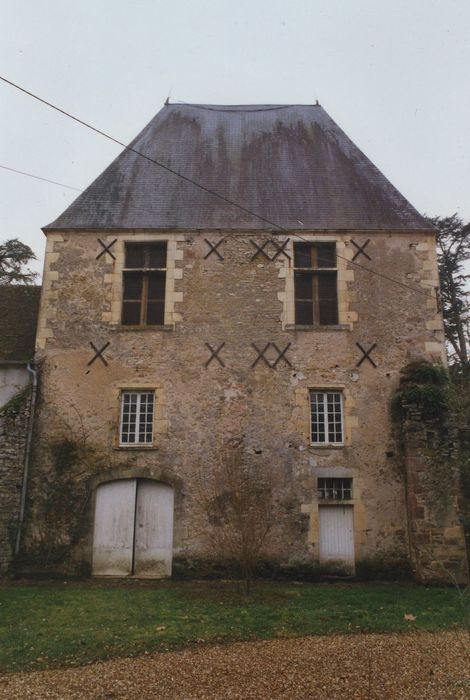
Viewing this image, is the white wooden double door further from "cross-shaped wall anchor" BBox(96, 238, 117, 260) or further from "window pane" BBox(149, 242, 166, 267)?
"cross-shaped wall anchor" BBox(96, 238, 117, 260)

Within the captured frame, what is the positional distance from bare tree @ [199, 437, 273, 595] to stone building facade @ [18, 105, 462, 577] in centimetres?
16

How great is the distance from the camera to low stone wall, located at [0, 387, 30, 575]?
10.7 metres

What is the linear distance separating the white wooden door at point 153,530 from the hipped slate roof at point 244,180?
226 inches

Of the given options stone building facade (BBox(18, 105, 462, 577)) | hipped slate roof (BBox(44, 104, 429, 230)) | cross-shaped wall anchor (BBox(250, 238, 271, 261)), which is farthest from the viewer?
hipped slate roof (BBox(44, 104, 429, 230))

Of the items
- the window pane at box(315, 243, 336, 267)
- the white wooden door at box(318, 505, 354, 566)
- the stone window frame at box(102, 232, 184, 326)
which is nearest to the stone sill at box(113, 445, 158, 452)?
the stone window frame at box(102, 232, 184, 326)

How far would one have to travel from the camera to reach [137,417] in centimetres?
1174

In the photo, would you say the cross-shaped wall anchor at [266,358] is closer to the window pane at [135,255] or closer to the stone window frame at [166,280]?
the stone window frame at [166,280]

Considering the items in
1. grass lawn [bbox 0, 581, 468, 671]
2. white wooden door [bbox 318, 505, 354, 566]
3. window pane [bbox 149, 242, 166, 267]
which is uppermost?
window pane [bbox 149, 242, 166, 267]

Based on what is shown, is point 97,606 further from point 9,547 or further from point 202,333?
point 202,333

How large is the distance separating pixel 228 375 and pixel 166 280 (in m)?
2.55

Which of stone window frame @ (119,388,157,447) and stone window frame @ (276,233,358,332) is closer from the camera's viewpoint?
stone window frame @ (119,388,157,447)

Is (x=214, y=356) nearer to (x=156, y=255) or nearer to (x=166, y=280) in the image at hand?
(x=166, y=280)

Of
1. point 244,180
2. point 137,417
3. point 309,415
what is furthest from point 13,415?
point 244,180

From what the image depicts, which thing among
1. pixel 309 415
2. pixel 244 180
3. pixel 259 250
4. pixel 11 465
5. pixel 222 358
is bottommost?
pixel 11 465
